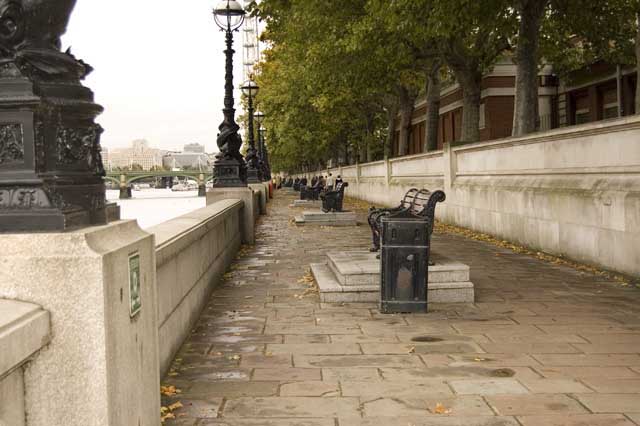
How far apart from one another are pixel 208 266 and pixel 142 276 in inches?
213

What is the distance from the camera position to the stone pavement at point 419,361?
4.60 m

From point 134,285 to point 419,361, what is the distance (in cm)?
303

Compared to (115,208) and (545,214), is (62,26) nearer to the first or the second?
(115,208)

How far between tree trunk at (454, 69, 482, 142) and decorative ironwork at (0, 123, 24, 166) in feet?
73.1

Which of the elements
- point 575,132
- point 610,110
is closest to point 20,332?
point 575,132

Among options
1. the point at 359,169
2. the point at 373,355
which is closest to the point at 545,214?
the point at 373,355

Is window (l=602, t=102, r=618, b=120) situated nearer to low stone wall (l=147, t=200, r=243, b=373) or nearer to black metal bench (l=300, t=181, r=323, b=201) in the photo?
black metal bench (l=300, t=181, r=323, b=201)

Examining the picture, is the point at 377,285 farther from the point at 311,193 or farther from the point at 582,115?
the point at 582,115

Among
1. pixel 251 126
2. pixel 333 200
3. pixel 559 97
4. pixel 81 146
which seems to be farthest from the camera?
pixel 559 97

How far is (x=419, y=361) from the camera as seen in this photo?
5805mm

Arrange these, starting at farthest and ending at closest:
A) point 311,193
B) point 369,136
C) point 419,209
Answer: point 369,136 → point 311,193 → point 419,209

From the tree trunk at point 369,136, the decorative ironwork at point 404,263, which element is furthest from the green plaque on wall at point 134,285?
the tree trunk at point 369,136

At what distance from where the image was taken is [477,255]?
13.2 metres

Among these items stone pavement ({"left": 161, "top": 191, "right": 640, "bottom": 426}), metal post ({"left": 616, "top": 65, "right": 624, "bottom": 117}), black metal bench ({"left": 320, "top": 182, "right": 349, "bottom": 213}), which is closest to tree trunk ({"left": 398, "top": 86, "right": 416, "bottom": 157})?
metal post ({"left": 616, "top": 65, "right": 624, "bottom": 117})
